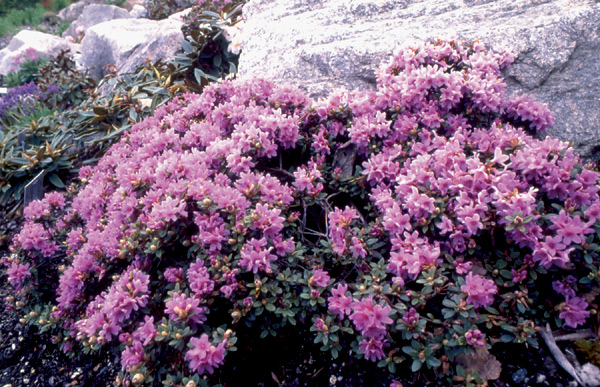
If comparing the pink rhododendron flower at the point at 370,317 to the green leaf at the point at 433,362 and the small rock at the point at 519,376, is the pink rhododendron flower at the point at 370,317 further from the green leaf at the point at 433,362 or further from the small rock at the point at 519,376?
the small rock at the point at 519,376

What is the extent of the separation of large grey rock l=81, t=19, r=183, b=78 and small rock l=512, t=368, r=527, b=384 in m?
4.85

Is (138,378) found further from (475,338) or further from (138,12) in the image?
(138,12)

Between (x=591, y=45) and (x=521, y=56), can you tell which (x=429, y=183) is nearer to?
(x=521, y=56)

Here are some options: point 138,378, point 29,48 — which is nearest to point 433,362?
point 138,378

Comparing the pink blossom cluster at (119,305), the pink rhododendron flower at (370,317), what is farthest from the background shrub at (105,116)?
the pink rhododendron flower at (370,317)

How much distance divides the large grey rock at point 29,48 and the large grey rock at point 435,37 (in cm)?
679

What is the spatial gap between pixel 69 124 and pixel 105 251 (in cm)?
266

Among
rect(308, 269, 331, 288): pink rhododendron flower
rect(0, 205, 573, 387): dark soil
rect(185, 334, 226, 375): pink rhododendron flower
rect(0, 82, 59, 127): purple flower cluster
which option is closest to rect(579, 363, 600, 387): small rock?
rect(0, 205, 573, 387): dark soil

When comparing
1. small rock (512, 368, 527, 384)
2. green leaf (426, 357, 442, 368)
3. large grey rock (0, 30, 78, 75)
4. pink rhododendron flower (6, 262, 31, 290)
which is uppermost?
green leaf (426, 357, 442, 368)

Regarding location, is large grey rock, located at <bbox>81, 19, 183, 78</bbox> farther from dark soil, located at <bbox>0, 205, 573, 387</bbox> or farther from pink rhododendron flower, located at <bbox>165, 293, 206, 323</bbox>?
pink rhododendron flower, located at <bbox>165, 293, 206, 323</bbox>

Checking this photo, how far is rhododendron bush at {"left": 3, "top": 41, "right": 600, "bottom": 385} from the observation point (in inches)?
63.9

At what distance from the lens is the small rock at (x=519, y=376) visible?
169 centimetres

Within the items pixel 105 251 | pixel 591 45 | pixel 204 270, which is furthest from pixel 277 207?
pixel 591 45

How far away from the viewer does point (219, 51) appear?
4.57m
